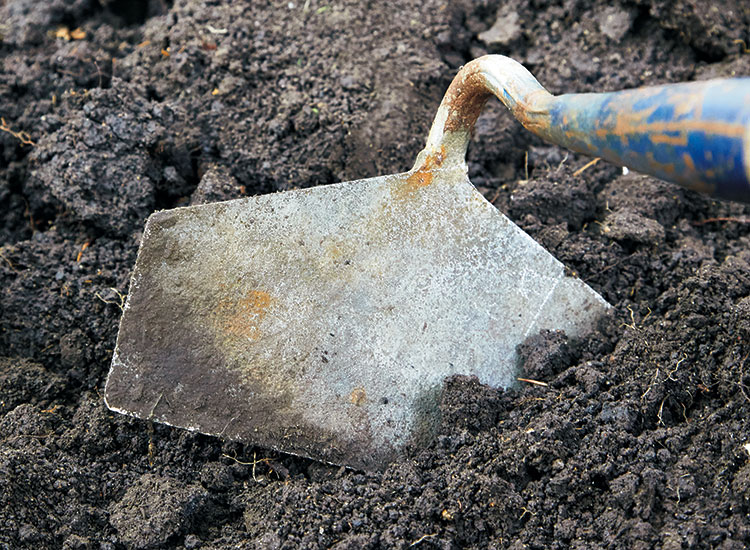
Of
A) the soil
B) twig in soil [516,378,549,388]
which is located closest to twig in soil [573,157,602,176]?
the soil

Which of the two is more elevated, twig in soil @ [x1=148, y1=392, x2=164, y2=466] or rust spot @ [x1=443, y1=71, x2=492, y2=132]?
rust spot @ [x1=443, y1=71, x2=492, y2=132]

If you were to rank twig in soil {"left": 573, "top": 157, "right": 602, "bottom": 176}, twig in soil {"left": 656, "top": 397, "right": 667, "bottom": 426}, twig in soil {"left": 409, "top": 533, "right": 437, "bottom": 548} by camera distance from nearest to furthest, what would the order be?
1. twig in soil {"left": 409, "top": 533, "right": 437, "bottom": 548}
2. twig in soil {"left": 656, "top": 397, "right": 667, "bottom": 426}
3. twig in soil {"left": 573, "top": 157, "right": 602, "bottom": 176}

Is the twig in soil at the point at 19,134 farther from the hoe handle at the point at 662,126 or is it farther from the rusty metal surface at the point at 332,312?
the hoe handle at the point at 662,126

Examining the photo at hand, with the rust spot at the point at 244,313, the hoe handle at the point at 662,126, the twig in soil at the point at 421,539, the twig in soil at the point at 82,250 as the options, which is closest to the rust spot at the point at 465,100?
the hoe handle at the point at 662,126

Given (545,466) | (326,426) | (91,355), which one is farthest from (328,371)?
(91,355)

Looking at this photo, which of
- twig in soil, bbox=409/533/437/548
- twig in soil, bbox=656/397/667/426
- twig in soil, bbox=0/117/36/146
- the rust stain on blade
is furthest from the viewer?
twig in soil, bbox=0/117/36/146

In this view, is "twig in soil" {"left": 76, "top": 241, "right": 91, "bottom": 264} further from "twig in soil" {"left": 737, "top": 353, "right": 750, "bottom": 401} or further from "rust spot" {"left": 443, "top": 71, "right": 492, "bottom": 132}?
"twig in soil" {"left": 737, "top": 353, "right": 750, "bottom": 401}

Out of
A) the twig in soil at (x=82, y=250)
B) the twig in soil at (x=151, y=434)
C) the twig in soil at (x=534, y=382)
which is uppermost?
the twig in soil at (x=82, y=250)

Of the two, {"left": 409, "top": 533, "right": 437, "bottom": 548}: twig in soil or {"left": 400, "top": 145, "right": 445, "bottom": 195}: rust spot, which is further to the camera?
{"left": 400, "top": 145, "right": 445, "bottom": 195}: rust spot
